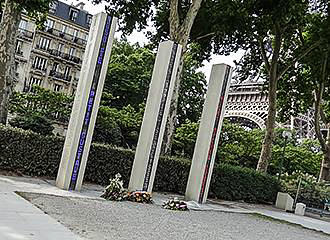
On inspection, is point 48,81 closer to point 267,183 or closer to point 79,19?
point 79,19

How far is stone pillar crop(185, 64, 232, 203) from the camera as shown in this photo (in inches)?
534

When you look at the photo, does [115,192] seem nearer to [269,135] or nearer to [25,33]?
[269,135]

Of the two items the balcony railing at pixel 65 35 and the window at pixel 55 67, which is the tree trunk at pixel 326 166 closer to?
the window at pixel 55 67

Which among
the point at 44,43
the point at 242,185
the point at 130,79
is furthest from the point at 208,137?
the point at 44,43

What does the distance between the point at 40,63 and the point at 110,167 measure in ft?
124

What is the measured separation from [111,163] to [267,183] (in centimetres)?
817

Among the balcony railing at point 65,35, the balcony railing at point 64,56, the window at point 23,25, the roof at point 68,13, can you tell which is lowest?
the balcony railing at point 64,56

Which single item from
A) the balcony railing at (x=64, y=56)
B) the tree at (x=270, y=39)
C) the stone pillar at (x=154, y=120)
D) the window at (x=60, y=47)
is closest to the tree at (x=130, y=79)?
the tree at (x=270, y=39)

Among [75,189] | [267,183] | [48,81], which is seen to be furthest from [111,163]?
[48,81]

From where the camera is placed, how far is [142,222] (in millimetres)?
7980

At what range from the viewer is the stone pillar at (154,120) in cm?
1203

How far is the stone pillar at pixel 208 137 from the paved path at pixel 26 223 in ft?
21.9

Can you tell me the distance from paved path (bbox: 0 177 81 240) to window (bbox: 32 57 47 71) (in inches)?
1666

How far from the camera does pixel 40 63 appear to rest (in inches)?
1907
